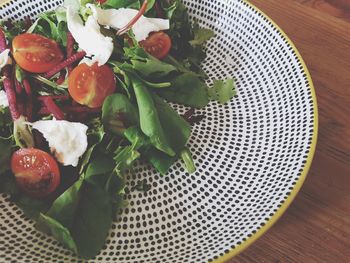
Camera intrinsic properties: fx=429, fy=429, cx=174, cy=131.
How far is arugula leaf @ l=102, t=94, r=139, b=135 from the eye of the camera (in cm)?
95

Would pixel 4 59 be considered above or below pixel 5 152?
above

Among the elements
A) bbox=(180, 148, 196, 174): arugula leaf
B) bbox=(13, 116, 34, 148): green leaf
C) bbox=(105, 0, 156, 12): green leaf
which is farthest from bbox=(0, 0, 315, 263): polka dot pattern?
bbox=(105, 0, 156, 12): green leaf

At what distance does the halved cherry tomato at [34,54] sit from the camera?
1002 millimetres

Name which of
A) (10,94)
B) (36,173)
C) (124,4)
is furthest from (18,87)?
(124,4)

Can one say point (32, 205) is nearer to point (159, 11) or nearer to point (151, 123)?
point (151, 123)

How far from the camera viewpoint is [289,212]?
0.89 metres

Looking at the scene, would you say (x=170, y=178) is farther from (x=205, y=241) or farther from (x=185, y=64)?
(x=185, y=64)

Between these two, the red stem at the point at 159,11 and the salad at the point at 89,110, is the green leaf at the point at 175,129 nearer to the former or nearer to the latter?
the salad at the point at 89,110

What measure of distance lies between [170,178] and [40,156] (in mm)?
282

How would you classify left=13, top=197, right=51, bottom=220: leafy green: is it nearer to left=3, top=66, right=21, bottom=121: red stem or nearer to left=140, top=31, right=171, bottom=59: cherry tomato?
left=3, top=66, right=21, bottom=121: red stem

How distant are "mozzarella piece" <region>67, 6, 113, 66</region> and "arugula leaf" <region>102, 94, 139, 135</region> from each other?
0.10m

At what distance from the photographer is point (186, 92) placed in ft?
3.55

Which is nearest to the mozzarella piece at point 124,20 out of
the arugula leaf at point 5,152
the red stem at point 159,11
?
the red stem at point 159,11

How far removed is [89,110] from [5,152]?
0.20m
